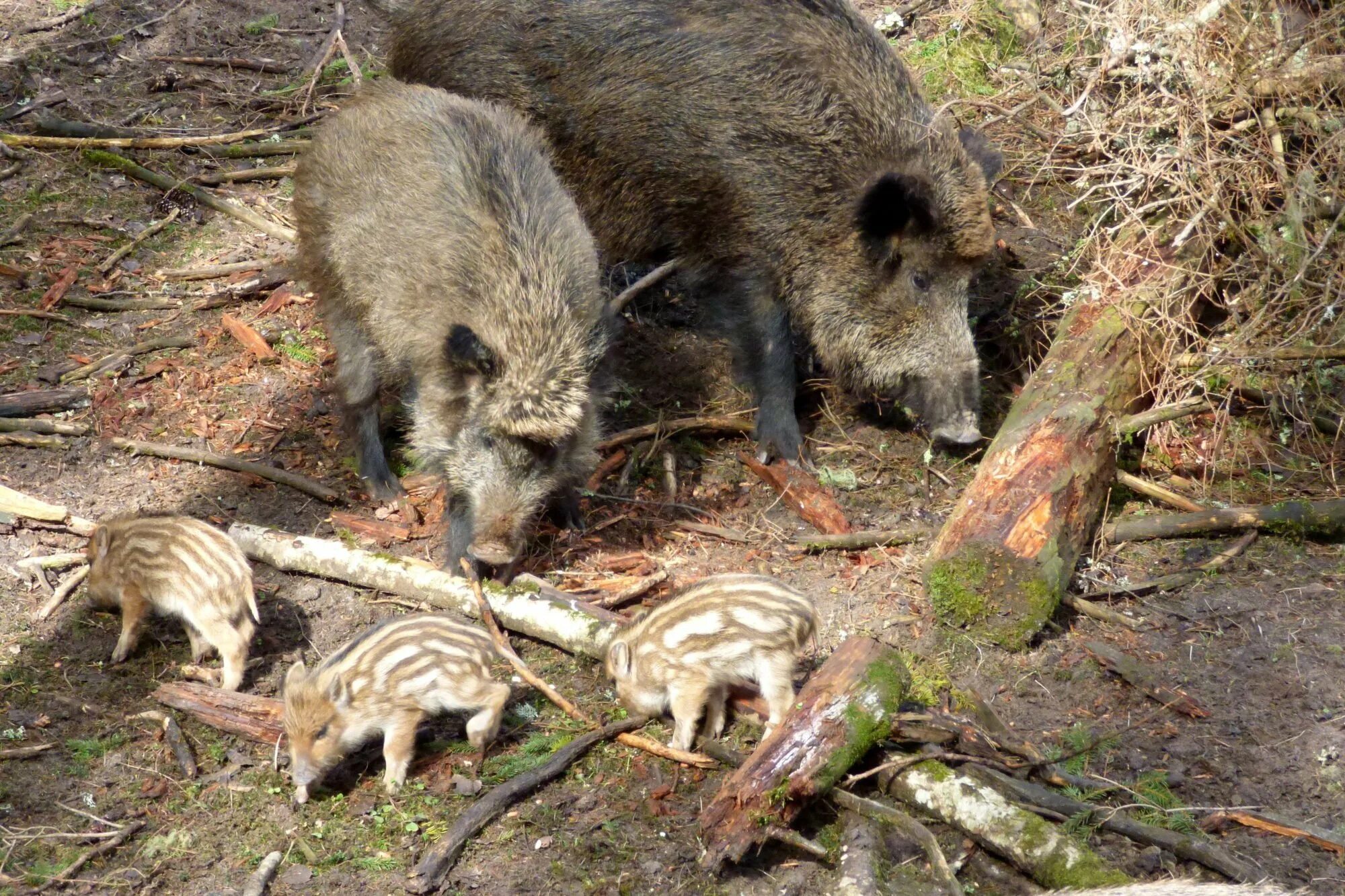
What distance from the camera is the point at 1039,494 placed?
5461 mm

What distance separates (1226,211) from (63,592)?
18.8 feet

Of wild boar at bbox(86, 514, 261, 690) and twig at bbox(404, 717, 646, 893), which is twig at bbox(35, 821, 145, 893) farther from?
twig at bbox(404, 717, 646, 893)

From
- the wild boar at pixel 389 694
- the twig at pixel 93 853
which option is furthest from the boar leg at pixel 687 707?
the twig at pixel 93 853

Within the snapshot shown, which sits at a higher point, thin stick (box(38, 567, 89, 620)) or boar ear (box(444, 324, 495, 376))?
boar ear (box(444, 324, 495, 376))

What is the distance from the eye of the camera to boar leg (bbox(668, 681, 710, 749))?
14.9ft

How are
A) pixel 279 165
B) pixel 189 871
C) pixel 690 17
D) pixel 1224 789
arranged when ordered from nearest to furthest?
1. pixel 189 871
2. pixel 1224 789
3. pixel 690 17
4. pixel 279 165

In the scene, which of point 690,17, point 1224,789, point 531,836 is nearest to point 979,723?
point 1224,789

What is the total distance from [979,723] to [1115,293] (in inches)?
109

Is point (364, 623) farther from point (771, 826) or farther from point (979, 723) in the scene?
point (979, 723)

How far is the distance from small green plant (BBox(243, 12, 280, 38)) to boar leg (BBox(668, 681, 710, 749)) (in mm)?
7428

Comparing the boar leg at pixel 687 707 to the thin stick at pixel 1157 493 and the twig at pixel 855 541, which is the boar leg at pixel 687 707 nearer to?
the twig at pixel 855 541

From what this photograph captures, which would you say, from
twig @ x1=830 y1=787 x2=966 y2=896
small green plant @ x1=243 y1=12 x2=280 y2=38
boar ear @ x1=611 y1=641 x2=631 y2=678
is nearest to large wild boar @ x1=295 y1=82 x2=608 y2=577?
boar ear @ x1=611 y1=641 x2=631 y2=678

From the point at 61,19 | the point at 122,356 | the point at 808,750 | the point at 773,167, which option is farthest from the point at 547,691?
the point at 61,19

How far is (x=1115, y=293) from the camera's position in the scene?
6.46 metres
